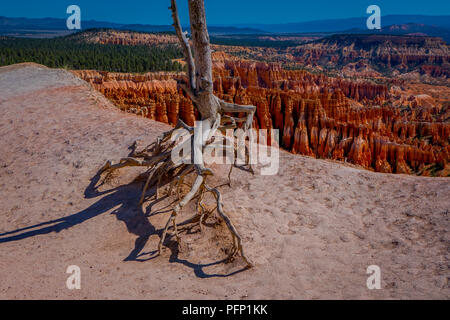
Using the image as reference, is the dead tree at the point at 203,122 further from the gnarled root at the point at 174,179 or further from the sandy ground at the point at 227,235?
the sandy ground at the point at 227,235

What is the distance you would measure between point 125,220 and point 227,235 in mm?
1973

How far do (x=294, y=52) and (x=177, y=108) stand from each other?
134m

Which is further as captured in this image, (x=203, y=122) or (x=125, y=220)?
(x=203, y=122)

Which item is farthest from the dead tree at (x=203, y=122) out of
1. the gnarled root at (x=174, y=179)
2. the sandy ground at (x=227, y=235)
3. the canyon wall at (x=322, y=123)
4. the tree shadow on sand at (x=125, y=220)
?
the canyon wall at (x=322, y=123)

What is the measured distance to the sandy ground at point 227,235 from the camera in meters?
4.11

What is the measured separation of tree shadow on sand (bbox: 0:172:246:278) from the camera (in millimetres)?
4973

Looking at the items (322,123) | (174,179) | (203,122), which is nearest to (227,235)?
(174,179)

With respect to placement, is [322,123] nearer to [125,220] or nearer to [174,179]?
[174,179]

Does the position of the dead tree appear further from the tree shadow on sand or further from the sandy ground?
the sandy ground

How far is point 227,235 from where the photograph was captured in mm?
5332

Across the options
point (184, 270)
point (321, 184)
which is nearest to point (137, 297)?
point (184, 270)

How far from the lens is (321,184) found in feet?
23.1

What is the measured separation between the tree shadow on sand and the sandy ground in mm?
25

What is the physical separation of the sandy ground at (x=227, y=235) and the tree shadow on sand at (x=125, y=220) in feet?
0.08
